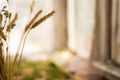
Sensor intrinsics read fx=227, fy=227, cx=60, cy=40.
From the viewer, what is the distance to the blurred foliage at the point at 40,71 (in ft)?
7.70

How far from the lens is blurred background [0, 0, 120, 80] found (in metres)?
2.02

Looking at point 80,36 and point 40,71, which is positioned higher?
point 80,36

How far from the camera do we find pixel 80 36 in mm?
2621

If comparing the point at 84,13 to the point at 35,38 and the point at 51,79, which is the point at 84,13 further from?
the point at 35,38

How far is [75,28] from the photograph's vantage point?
2748 millimetres

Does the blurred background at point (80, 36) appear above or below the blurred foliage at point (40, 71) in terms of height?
above

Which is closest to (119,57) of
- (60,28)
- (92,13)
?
(92,13)

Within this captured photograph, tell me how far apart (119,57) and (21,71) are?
3.74 ft

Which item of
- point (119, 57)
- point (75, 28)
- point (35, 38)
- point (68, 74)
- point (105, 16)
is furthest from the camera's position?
point (35, 38)

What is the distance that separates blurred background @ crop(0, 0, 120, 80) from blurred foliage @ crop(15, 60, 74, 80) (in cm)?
15

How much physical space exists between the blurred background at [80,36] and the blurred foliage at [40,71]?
0.48 feet

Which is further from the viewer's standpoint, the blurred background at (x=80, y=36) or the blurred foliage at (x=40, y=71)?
the blurred foliage at (x=40, y=71)

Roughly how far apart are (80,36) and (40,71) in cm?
61

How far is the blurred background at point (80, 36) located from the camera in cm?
202
